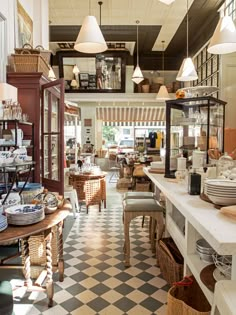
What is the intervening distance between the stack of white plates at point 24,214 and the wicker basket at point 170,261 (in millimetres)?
1172

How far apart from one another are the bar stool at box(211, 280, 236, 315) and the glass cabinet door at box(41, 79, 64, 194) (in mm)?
2836

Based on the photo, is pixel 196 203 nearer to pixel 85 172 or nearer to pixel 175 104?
pixel 175 104

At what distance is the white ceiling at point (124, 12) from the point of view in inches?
228

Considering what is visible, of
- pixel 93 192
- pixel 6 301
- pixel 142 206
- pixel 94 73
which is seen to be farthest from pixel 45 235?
pixel 94 73

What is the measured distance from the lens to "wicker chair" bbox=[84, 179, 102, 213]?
542 centimetres

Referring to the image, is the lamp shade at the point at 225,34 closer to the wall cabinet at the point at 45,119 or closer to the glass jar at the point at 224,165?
the glass jar at the point at 224,165

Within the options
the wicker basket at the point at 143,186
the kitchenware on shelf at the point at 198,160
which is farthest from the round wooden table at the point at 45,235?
the wicker basket at the point at 143,186

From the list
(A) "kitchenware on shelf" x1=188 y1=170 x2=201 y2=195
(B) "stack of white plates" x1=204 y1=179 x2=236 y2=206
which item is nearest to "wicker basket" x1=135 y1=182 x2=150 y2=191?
(A) "kitchenware on shelf" x1=188 y1=170 x2=201 y2=195

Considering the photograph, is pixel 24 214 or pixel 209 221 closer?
pixel 209 221

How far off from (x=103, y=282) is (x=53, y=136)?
2.06m

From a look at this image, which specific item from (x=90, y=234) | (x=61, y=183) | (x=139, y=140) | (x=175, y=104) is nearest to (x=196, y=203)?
(x=175, y=104)

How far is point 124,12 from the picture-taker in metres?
6.32

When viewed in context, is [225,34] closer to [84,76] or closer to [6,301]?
[6,301]

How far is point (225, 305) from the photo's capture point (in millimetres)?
1215
